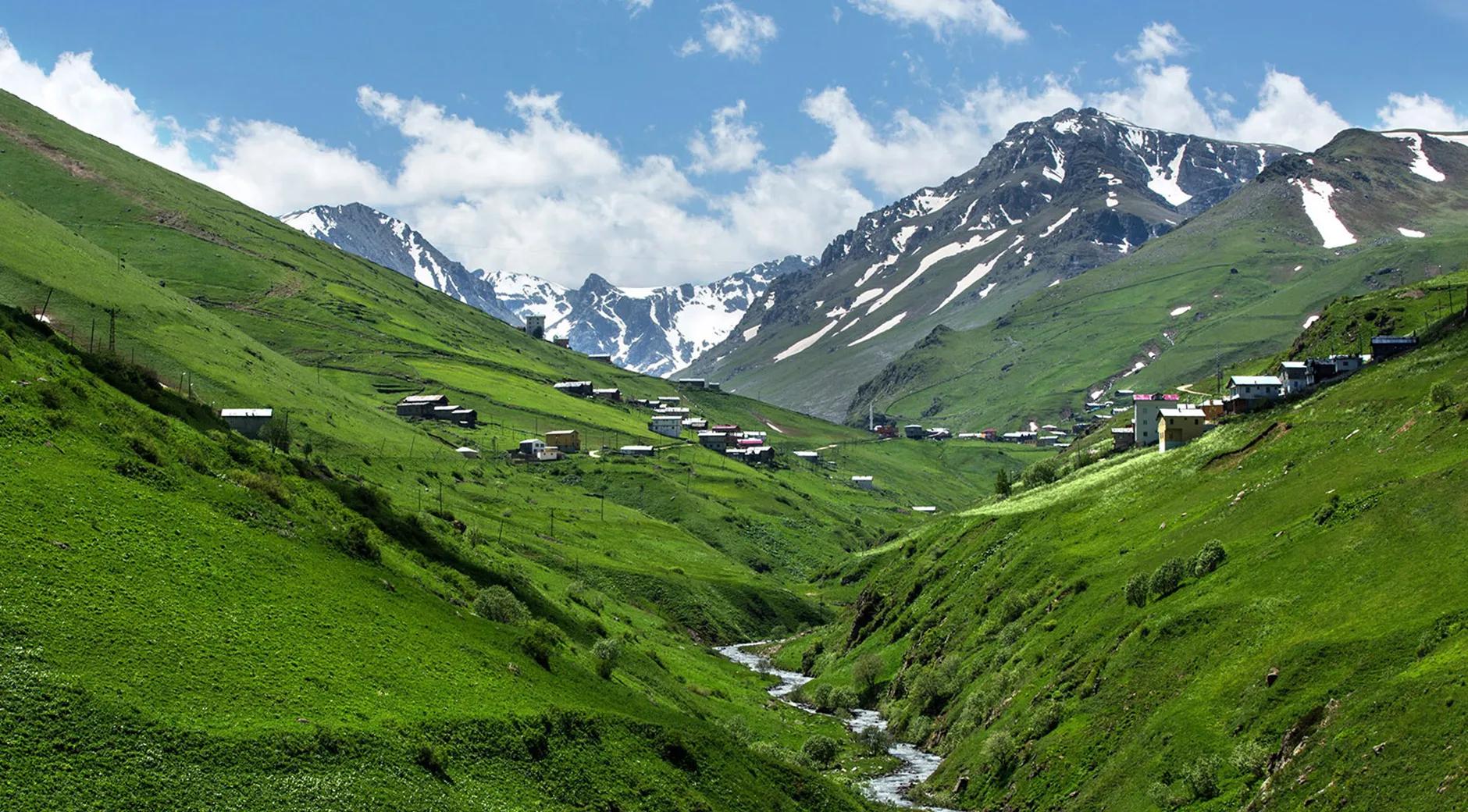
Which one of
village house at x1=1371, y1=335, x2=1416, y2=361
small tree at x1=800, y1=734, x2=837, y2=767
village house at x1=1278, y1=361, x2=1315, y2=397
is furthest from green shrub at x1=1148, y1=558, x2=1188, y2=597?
village house at x1=1278, y1=361, x2=1315, y2=397

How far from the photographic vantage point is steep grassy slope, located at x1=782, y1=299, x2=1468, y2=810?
56031 millimetres

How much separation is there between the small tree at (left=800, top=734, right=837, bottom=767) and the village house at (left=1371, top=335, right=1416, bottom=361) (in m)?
85.4

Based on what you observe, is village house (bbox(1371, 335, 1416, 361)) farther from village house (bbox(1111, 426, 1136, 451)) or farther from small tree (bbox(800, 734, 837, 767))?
small tree (bbox(800, 734, 837, 767))

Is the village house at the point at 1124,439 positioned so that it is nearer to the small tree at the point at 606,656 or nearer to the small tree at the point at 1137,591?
the small tree at the point at 1137,591

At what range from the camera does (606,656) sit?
296 feet

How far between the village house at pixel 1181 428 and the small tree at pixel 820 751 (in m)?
64.6

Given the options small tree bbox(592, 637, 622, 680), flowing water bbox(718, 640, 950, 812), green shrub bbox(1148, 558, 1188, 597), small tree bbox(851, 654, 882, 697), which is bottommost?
flowing water bbox(718, 640, 950, 812)

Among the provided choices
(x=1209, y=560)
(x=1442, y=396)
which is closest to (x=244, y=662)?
(x=1209, y=560)

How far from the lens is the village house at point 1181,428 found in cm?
13912

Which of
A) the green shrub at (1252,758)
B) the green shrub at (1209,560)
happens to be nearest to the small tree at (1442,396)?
the green shrub at (1209,560)

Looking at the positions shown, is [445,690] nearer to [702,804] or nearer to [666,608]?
[702,804]

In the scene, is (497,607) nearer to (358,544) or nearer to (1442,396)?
(358,544)

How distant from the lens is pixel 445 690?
6056 centimetres

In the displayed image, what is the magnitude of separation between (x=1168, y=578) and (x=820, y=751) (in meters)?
30.4
